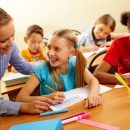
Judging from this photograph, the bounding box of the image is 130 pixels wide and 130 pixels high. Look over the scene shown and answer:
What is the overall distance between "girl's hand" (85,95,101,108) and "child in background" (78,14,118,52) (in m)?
1.60

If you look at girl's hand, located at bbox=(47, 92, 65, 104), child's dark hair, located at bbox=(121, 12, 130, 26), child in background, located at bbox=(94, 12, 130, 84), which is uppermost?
child's dark hair, located at bbox=(121, 12, 130, 26)

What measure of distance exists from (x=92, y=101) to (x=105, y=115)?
13 centimetres

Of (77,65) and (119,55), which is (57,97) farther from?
(119,55)

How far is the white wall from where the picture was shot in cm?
423

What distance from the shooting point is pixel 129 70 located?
1725 mm

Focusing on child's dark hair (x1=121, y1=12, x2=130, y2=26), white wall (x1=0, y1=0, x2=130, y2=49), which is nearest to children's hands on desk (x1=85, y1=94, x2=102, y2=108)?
child's dark hair (x1=121, y1=12, x2=130, y2=26)

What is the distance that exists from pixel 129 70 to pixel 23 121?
3.00 ft

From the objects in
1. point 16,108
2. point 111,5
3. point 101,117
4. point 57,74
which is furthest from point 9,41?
point 111,5

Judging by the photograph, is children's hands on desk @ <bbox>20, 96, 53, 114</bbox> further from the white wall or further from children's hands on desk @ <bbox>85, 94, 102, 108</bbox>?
the white wall

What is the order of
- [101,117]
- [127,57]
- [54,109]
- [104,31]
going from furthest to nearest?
1. [104,31]
2. [127,57]
3. [54,109]
4. [101,117]

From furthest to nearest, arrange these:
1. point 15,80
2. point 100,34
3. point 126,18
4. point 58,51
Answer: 1. point 100,34
2. point 15,80
3. point 126,18
4. point 58,51

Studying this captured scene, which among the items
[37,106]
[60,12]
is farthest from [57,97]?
[60,12]

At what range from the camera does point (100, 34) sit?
118 inches

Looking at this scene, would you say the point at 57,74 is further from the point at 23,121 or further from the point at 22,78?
the point at 23,121
